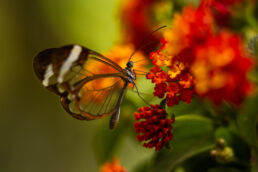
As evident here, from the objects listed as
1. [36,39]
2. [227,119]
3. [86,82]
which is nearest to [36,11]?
[36,39]

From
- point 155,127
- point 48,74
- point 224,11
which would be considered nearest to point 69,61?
point 48,74

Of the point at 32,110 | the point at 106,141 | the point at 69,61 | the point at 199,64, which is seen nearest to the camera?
the point at 199,64

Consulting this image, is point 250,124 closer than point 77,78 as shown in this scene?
Yes

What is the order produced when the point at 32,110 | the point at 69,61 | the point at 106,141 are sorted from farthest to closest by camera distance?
the point at 32,110 < the point at 106,141 < the point at 69,61

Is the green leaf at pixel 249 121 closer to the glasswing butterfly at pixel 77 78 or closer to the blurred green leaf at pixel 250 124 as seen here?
the blurred green leaf at pixel 250 124

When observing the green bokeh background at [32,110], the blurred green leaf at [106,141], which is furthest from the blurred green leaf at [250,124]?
the green bokeh background at [32,110]

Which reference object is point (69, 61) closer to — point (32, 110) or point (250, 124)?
point (250, 124)

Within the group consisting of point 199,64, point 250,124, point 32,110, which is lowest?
point 32,110

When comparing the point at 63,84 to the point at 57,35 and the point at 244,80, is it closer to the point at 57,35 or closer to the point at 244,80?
the point at 244,80

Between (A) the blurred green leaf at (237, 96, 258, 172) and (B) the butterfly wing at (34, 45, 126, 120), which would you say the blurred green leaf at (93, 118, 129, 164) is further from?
(A) the blurred green leaf at (237, 96, 258, 172)
